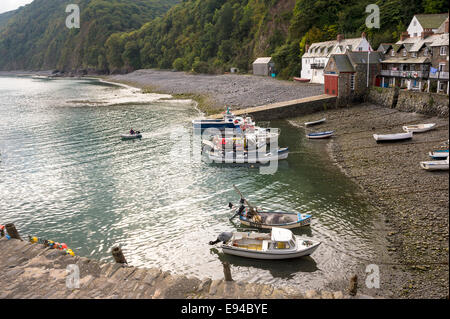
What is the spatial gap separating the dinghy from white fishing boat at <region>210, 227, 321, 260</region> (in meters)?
1.93

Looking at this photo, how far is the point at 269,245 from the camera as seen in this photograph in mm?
20750

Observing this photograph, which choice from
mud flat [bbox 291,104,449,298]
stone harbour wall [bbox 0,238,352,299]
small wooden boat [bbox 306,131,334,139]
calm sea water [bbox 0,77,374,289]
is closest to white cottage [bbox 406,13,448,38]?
mud flat [bbox 291,104,449,298]

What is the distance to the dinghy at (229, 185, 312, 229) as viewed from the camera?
2353 centimetres

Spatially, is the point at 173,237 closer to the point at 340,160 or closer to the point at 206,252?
the point at 206,252

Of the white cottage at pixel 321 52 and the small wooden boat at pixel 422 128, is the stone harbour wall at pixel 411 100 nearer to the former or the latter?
the small wooden boat at pixel 422 128

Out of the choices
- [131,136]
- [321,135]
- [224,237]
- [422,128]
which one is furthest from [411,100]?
[131,136]

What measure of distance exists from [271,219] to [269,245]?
3584 millimetres

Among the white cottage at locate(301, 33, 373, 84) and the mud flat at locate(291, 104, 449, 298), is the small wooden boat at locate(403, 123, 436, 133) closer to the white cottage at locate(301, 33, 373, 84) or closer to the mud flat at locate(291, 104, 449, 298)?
the mud flat at locate(291, 104, 449, 298)

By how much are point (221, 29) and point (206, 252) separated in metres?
138

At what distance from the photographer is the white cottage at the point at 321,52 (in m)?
67.7

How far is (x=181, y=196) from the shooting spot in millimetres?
30281

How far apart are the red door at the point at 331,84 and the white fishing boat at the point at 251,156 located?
26279mm

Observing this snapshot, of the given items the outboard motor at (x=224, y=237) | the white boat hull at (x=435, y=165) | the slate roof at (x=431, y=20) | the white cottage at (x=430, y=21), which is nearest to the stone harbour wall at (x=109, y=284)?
the outboard motor at (x=224, y=237)

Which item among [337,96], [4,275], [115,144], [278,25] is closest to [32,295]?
[4,275]
